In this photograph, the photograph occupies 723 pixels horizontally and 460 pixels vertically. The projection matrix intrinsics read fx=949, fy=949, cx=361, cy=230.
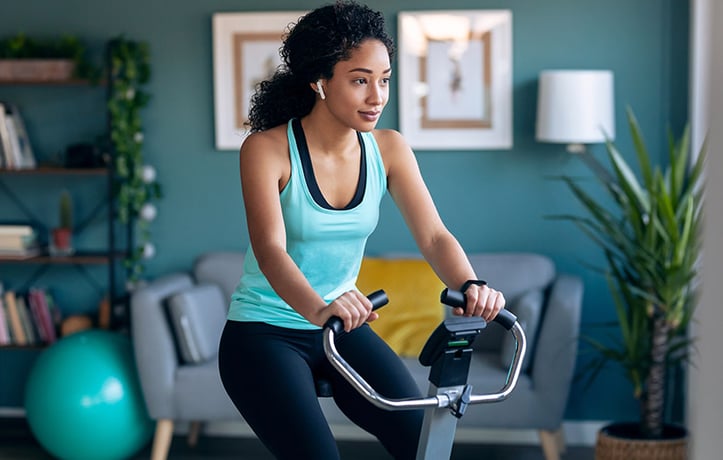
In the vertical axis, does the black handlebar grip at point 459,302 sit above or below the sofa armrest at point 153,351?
above

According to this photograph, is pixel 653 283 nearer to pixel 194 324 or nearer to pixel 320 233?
pixel 194 324

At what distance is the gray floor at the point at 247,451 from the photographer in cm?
410

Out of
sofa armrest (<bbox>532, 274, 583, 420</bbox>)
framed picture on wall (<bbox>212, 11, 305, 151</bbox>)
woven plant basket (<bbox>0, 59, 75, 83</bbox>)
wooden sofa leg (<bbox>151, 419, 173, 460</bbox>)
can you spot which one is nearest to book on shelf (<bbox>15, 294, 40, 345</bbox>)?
wooden sofa leg (<bbox>151, 419, 173, 460</bbox>)

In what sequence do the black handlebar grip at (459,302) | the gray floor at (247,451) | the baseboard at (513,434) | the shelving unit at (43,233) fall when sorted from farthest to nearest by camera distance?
the shelving unit at (43,233)
the baseboard at (513,434)
the gray floor at (247,451)
the black handlebar grip at (459,302)

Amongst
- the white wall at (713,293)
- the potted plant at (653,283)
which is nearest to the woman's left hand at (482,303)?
the white wall at (713,293)

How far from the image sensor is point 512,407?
3.74 metres

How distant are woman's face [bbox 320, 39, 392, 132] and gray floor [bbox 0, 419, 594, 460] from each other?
2648 mm

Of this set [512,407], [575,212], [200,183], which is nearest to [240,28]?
[200,183]

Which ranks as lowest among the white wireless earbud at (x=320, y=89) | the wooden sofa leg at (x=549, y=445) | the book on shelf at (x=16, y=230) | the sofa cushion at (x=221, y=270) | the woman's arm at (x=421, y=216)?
the wooden sofa leg at (x=549, y=445)

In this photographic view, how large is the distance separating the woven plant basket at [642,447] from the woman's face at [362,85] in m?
2.24

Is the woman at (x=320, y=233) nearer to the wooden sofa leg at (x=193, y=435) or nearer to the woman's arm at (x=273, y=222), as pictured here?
the woman's arm at (x=273, y=222)

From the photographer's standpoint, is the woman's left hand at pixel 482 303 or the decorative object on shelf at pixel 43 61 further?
the decorative object on shelf at pixel 43 61

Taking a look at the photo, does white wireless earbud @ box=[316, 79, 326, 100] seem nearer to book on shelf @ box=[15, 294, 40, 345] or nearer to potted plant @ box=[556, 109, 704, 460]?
potted plant @ box=[556, 109, 704, 460]

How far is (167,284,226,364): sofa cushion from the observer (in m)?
3.83
